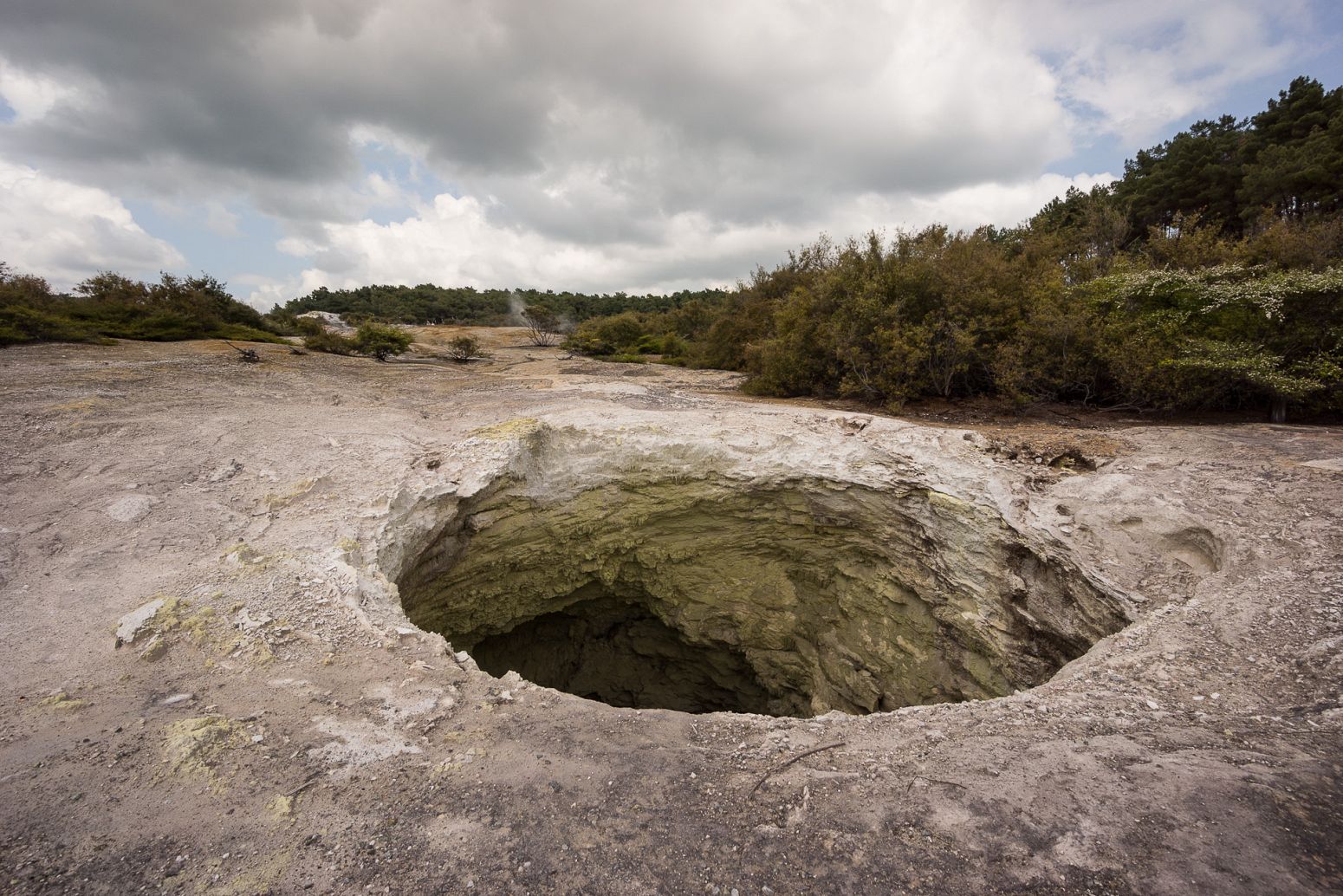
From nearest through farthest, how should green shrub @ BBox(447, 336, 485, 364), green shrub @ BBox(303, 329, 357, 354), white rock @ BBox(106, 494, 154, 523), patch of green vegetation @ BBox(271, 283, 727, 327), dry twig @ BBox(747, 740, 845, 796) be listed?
dry twig @ BBox(747, 740, 845, 796), white rock @ BBox(106, 494, 154, 523), green shrub @ BBox(303, 329, 357, 354), green shrub @ BBox(447, 336, 485, 364), patch of green vegetation @ BBox(271, 283, 727, 327)

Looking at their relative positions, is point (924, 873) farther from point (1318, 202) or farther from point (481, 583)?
point (1318, 202)

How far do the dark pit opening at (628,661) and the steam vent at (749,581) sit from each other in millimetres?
52

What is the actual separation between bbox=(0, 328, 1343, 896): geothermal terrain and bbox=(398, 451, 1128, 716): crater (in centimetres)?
7

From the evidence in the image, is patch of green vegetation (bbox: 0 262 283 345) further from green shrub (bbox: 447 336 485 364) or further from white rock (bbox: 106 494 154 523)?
white rock (bbox: 106 494 154 523)

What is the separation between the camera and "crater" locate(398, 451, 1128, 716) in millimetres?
7660

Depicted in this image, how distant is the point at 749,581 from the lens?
11.3 metres

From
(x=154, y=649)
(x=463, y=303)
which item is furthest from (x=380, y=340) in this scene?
(x=463, y=303)

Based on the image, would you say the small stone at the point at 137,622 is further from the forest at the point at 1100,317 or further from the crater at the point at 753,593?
the forest at the point at 1100,317

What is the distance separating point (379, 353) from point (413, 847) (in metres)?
22.4

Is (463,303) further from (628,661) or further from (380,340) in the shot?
(628,661)

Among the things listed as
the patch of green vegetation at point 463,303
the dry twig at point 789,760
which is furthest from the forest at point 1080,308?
the patch of green vegetation at point 463,303

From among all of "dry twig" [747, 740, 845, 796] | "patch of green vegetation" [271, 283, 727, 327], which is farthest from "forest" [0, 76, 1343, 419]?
"patch of green vegetation" [271, 283, 727, 327]

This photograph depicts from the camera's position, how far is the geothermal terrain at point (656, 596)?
2.44 metres

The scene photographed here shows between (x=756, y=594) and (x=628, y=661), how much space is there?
14.0 feet
